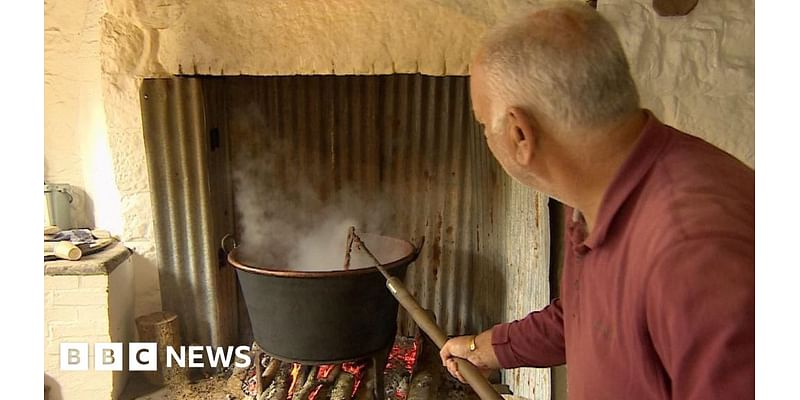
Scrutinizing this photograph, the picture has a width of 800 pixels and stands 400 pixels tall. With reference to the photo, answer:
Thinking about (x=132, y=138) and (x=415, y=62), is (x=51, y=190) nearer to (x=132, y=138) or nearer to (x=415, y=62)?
(x=132, y=138)

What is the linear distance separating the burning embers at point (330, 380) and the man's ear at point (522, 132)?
48.6 inches

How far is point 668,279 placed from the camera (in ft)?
1.75

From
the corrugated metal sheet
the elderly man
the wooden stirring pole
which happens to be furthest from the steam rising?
the elderly man

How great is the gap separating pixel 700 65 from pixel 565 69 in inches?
29.5

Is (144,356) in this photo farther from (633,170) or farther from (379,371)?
(633,170)

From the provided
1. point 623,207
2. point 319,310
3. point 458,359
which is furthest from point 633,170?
point 319,310

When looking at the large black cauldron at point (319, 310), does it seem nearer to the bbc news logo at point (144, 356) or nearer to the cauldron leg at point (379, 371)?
the cauldron leg at point (379, 371)

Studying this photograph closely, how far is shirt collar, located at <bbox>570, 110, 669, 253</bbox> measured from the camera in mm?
622

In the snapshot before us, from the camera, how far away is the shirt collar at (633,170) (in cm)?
62

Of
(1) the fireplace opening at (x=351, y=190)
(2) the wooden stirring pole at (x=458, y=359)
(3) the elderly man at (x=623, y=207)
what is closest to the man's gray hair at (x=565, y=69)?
(3) the elderly man at (x=623, y=207)

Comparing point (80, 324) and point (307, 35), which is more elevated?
point (307, 35)

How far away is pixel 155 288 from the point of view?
201cm
